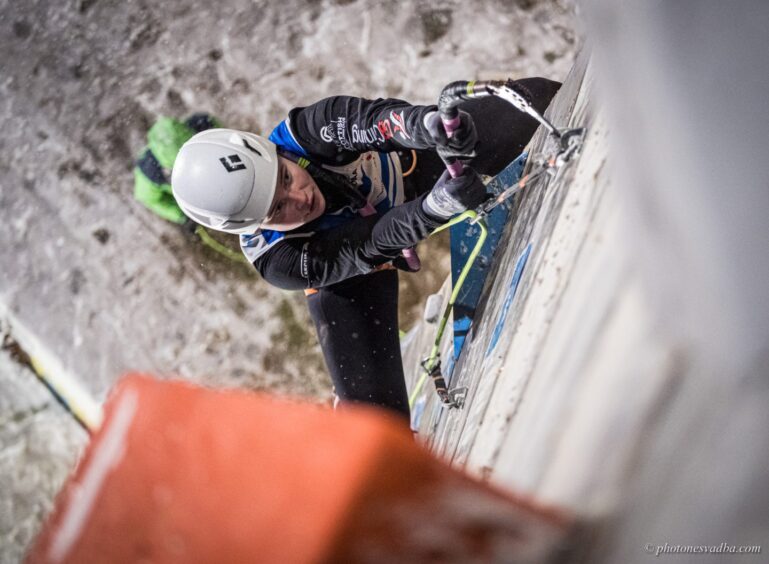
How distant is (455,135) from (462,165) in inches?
3.0

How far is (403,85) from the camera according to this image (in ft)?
8.62

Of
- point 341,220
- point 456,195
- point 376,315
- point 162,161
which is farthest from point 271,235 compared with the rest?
point 162,161

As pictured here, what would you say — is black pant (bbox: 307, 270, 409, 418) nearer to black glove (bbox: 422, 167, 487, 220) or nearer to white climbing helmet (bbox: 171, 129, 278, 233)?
white climbing helmet (bbox: 171, 129, 278, 233)

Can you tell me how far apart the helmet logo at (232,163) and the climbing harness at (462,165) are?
21.5 inches

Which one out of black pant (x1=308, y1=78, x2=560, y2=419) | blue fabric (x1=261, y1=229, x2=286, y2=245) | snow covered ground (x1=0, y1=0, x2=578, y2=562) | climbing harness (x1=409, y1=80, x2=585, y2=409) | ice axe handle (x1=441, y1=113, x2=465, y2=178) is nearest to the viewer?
climbing harness (x1=409, y1=80, x2=585, y2=409)

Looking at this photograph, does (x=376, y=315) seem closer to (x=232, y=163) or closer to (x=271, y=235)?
(x=271, y=235)

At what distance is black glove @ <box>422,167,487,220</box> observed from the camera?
4.57ft

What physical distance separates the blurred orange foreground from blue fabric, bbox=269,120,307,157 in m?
1.37

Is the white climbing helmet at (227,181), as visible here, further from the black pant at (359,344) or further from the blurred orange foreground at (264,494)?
the blurred orange foreground at (264,494)

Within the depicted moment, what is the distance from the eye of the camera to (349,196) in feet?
5.73

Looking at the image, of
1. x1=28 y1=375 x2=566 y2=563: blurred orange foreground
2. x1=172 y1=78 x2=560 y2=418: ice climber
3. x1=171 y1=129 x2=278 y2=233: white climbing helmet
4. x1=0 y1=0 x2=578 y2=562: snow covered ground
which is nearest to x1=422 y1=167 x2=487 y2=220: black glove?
x1=172 y1=78 x2=560 y2=418: ice climber

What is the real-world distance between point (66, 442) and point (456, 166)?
7.85 ft

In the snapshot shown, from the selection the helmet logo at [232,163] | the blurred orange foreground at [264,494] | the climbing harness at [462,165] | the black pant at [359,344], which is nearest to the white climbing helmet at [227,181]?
the helmet logo at [232,163]

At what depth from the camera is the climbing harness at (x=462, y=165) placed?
109 cm
